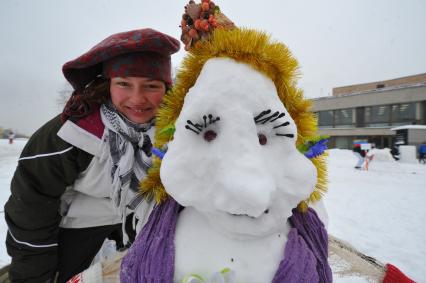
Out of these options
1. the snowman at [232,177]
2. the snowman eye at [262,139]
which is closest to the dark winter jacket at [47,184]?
the snowman at [232,177]

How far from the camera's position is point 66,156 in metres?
1.33

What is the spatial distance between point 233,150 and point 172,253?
420mm

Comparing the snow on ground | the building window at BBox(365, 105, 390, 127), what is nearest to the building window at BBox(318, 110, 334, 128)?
the building window at BBox(365, 105, 390, 127)

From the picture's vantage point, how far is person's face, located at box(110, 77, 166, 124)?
135cm

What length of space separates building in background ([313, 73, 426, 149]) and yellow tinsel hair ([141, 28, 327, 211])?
19.8 metres

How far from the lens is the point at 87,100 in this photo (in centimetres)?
144

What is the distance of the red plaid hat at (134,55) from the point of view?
→ 1.32 meters

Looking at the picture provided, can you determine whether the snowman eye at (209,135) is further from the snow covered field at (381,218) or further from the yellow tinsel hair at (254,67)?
the snow covered field at (381,218)

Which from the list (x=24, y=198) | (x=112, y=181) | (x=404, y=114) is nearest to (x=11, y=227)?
(x=24, y=198)

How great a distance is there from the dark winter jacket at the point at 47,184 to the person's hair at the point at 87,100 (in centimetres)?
5

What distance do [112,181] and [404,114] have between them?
23299 mm

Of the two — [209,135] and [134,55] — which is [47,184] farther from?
[209,135]

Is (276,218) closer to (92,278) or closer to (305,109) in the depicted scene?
(305,109)

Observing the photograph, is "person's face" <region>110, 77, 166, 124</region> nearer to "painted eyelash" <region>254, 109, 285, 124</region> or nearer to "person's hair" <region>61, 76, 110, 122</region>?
"person's hair" <region>61, 76, 110, 122</region>
